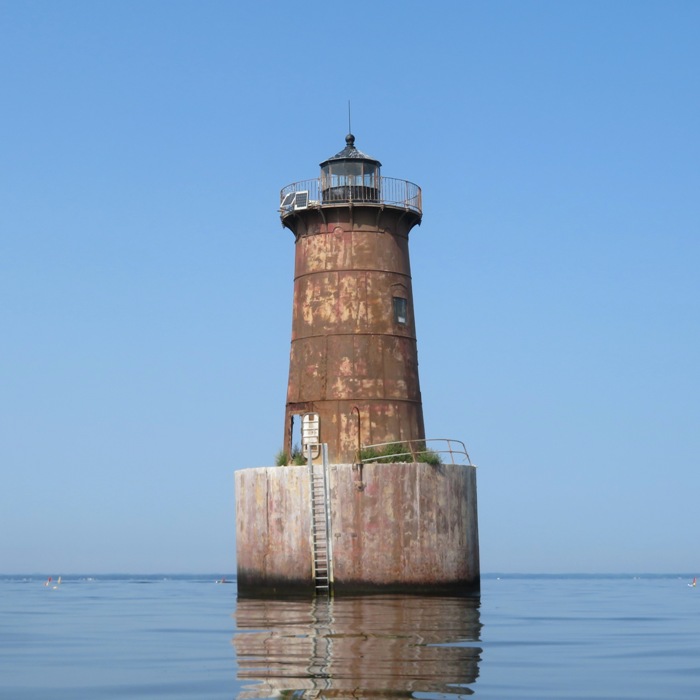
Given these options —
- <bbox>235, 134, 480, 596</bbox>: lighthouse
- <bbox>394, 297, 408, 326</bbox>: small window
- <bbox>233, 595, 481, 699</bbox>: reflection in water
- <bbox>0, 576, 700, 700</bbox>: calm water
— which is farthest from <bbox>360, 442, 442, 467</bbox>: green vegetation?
<bbox>233, 595, 481, 699</bbox>: reflection in water

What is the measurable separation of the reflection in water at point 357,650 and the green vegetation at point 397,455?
17.8 feet

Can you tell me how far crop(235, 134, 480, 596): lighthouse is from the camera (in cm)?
2906

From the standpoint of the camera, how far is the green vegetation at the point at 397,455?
98.5ft

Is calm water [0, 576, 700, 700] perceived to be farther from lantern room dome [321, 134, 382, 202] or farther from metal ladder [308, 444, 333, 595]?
lantern room dome [321, 134, 382, 202]

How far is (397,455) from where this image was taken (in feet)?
98.4

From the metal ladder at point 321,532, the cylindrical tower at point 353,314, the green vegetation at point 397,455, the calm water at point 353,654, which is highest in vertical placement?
the cylindrical tower at point 353,314

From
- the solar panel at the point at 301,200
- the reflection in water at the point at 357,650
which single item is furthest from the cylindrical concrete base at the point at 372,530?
the solar panel at the point at 301,200

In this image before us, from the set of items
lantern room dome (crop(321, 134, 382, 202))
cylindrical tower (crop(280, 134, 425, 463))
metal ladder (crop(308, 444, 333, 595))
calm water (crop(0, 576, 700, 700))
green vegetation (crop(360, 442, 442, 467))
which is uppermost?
lantern room dome (crop(321, 134, 382, 202))

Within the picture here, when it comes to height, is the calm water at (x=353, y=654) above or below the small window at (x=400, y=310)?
below

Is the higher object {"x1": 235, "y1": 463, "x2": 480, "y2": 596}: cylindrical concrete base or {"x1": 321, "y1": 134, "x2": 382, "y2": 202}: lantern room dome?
{"x1": 321, "y1": 134, "x2": 382, "y2": 202}: lantern room dome

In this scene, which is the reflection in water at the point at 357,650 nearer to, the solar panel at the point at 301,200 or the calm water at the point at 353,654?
the calm water at the point at 353,654

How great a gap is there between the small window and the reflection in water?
10.1m

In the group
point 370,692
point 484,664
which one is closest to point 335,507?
point 484,664

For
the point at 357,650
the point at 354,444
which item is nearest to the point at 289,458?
the point at 354,444
